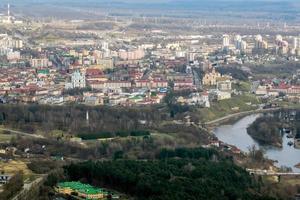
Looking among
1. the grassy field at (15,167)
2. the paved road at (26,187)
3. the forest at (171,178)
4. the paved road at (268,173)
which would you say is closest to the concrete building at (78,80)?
the grassy field at (15,167)

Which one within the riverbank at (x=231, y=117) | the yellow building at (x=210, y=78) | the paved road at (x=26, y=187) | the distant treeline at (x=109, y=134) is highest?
the paved road at (x=26, y=187)

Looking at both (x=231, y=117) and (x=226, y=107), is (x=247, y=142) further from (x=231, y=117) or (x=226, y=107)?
(x=226, y=107)

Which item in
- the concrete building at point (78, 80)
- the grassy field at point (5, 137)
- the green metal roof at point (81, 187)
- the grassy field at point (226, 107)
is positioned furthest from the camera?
the concrete building at point (78, 80)

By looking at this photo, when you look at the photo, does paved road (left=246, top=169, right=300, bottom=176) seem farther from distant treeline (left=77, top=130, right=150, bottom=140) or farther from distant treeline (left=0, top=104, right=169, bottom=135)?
distant treeline (left=0, top=104, right=169, bottom=135)

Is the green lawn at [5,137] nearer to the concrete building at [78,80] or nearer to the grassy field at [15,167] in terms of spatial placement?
the grassy field at [15,167]

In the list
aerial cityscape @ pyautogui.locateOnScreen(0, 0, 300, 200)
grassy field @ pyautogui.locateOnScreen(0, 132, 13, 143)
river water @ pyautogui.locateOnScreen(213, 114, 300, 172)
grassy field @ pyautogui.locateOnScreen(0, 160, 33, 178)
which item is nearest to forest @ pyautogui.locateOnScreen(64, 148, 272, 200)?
aerial cityscape @ pyautogui.locateOnScreen(0, 0, 300, 200)

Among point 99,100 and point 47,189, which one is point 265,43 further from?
point 47,189

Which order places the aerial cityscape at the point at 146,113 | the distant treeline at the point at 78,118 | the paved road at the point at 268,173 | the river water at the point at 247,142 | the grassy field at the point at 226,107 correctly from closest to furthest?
1. the aerial cityscape at the point at 146,113
2. the paved road at the point at 268,173
3. the river water at the point at 247,142
4. the distant treeline at the point at 78,118
5. the grassy field at the point at 226,107

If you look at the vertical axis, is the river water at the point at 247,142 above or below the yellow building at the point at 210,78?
below
